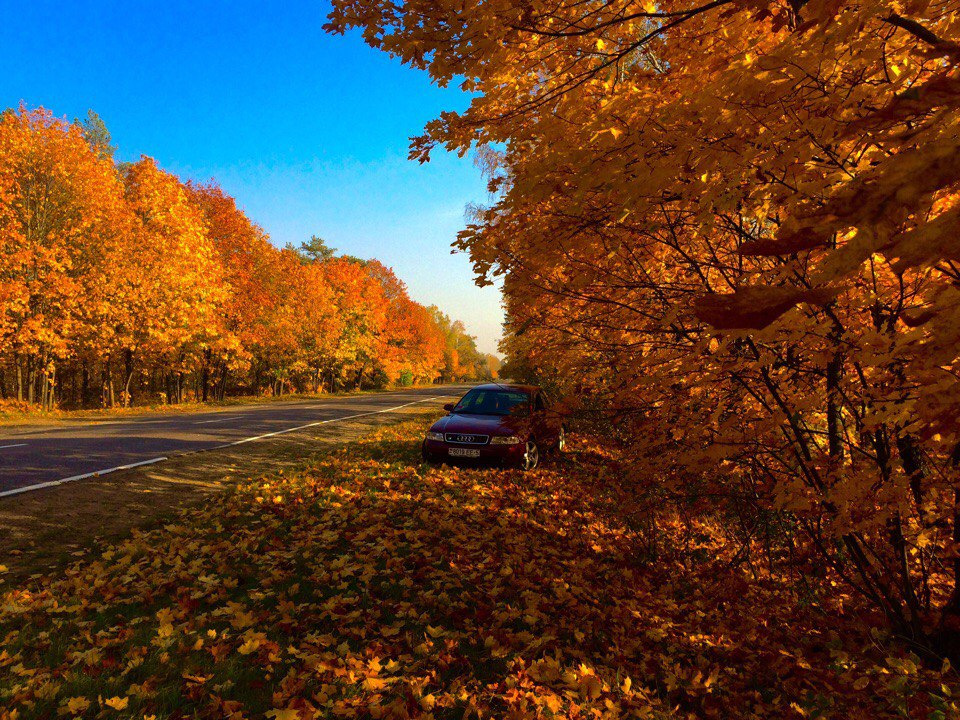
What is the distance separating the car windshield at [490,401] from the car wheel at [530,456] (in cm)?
80

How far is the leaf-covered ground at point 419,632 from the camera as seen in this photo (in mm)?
2656

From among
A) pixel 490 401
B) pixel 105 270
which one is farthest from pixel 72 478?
pixel 105 270

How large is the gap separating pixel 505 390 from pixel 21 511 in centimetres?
704

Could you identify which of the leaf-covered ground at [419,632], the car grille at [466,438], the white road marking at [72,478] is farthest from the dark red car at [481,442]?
the white road marking at [72,478]

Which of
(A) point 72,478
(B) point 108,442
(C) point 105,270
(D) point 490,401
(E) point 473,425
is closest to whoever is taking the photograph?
(A) point 72,478

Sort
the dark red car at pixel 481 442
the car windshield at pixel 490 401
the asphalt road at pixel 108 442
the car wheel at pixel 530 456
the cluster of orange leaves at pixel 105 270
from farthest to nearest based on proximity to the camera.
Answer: the cluster of orange leaves at pixel 105 270
the car windshield at pixel 490 401
the car wheel at pixel 530 456
the dark red car at pixel 481 442
the asphalt road at pixel 108 442

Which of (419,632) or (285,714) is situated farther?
(419,632)

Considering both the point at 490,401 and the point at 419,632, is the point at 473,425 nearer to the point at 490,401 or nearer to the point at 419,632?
the point at 490,401

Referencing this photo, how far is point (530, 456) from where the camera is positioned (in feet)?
27.6

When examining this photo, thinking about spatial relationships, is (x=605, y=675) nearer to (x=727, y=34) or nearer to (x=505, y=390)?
(x=727, y=34)

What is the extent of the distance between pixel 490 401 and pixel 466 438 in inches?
52.3

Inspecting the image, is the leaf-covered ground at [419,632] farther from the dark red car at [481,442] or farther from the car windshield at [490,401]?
the car windshield at [490,401]

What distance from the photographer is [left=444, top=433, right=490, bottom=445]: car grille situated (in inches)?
314

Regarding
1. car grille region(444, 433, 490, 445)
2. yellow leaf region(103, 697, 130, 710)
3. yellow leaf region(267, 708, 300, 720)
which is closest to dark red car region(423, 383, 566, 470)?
car grille region(444, 433, 490, 445)
